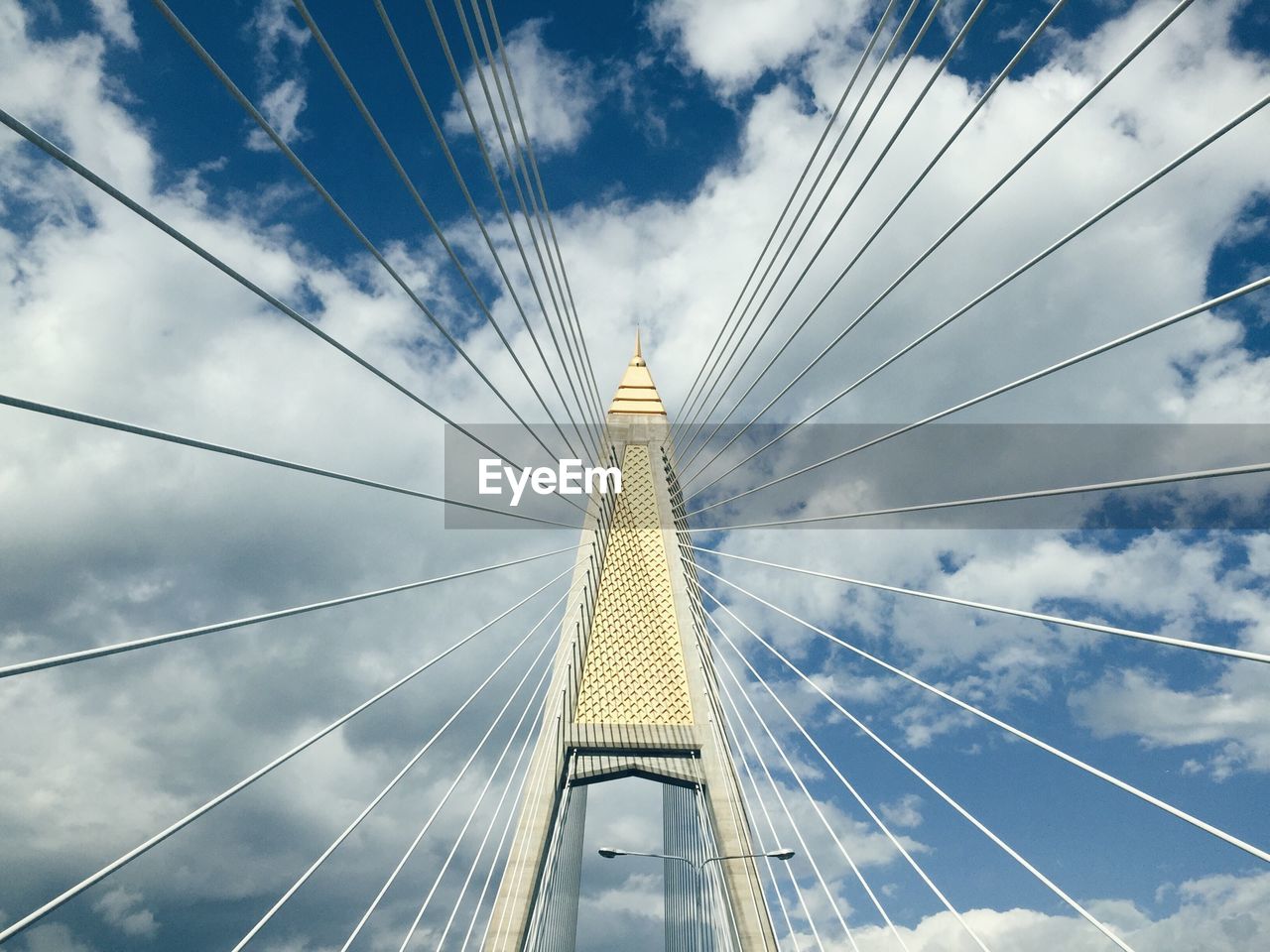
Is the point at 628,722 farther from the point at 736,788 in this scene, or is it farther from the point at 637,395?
the point at 637,395

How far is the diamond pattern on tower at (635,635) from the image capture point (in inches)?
586

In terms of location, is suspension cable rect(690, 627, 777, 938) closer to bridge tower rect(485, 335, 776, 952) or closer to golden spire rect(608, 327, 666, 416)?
bridge tower rect(485, 335, 776, 952)

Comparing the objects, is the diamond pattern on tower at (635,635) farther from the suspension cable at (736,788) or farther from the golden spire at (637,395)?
the golden spire at (637,395)

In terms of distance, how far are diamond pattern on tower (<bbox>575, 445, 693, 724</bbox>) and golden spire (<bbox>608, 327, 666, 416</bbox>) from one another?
4.13 metres

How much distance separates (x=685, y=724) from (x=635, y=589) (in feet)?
8.58

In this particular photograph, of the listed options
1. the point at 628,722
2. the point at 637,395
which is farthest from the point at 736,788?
the point at 637,395

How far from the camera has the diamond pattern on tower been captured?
14.9 m

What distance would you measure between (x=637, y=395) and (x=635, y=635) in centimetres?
788

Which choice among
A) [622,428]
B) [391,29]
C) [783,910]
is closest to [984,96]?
[391,29]

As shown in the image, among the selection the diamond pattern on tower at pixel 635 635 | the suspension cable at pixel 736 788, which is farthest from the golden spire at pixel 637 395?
the suspension cable at pixel 736 788

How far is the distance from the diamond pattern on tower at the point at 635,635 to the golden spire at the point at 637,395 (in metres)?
4.13

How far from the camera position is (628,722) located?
14656 mm

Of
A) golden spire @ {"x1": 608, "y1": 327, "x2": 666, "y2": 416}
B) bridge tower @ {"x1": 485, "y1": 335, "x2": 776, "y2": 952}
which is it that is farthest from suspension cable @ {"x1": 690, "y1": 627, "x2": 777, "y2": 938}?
golden spire @ {"x1": 608, "y1": 327, "x2": 666, "y2": 416}

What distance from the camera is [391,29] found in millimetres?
4766
